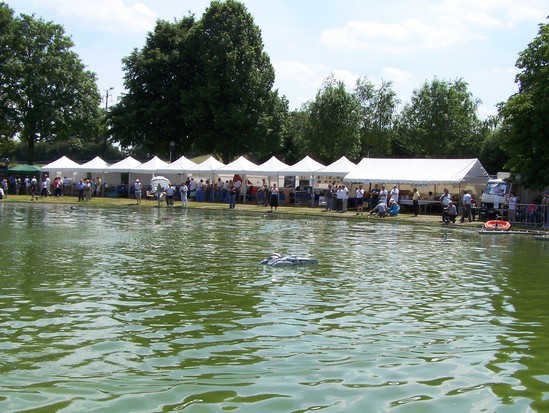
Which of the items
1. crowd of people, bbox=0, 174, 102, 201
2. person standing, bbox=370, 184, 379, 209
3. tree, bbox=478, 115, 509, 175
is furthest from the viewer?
tree, bbox=478, 115, 509, 175

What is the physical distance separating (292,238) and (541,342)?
1553 centimetres

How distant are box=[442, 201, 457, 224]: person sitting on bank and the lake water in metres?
14.5

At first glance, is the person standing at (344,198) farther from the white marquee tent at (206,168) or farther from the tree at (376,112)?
the tree at (376,112)

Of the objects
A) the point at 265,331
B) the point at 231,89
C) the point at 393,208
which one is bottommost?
the point at 265,331

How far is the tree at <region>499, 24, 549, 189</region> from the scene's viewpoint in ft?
108

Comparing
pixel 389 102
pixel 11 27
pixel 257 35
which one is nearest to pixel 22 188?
pixel 11 27

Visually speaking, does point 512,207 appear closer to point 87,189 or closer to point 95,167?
point 87,189

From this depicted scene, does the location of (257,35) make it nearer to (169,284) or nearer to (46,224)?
(46,224)

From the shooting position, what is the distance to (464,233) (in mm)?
29312

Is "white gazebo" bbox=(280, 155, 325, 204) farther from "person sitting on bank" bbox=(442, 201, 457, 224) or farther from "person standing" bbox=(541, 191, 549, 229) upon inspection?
"person standing" bbox=(541, 191, 549, 229)

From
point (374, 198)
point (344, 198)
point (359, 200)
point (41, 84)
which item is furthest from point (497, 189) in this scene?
point (41, 84)

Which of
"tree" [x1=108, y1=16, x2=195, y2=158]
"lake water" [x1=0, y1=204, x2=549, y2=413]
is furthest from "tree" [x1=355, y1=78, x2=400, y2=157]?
"lake water" [x1=0, y1=204, x2=549, y2=413]

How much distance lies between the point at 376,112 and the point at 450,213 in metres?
40.9

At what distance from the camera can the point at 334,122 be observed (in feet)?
210
